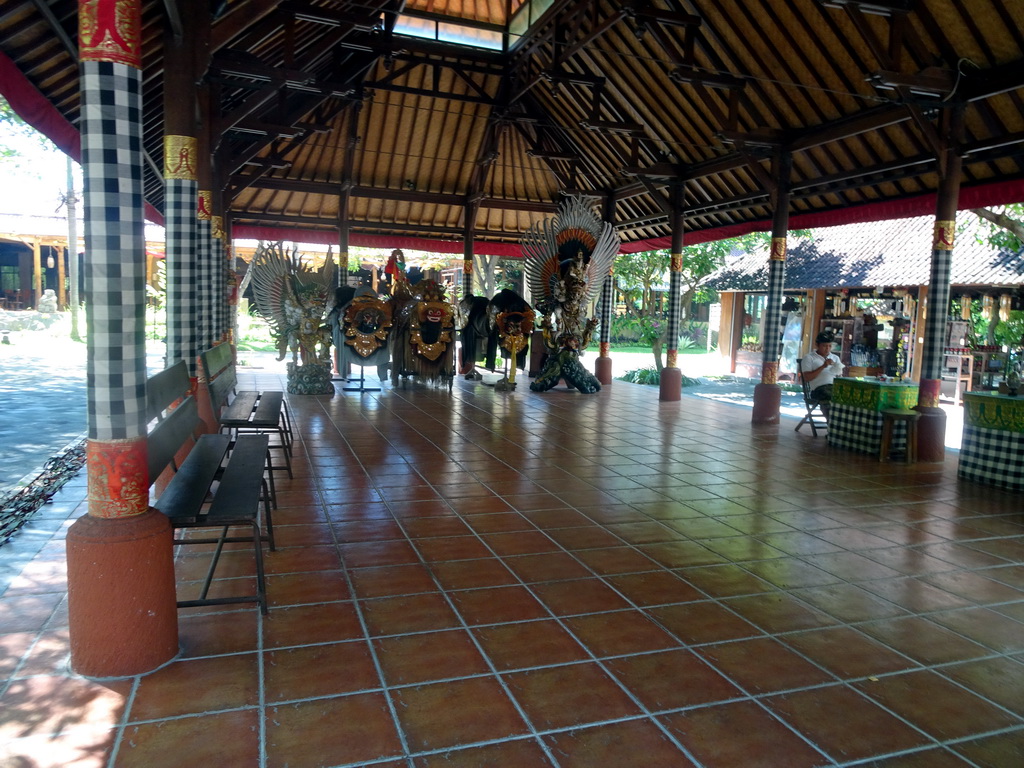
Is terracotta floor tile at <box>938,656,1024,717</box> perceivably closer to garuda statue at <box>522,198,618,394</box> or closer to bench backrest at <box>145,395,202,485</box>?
bench backrest at <box>145,395,202,485</box>

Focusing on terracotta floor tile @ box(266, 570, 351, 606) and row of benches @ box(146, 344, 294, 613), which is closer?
row of benches @ box(146, 344, 294, 613)

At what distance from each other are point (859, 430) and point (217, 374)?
6.69m

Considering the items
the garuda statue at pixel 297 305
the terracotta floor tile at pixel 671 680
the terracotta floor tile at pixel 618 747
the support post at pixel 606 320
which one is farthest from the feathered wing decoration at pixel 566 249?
the terracotta floor tile at pixel 618 747

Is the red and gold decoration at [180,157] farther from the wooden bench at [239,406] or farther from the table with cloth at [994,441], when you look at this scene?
the table with cloth at [994,441]

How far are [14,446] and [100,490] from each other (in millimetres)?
5268

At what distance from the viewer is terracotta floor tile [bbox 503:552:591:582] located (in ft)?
13.3

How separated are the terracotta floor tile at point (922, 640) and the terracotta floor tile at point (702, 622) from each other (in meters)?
0.61

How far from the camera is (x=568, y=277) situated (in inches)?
490

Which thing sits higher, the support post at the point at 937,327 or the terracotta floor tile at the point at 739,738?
the support post at the point at 937,327

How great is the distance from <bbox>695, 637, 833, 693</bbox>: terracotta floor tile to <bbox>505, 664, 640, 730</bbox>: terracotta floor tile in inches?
20.8

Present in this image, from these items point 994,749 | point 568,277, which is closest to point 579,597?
point 994,749

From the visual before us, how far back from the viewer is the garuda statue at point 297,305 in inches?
425

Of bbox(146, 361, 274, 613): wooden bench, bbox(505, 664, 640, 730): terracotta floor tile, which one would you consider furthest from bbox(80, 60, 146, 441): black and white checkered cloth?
bbox(505, 664, 640, 730): terracotta floor tile

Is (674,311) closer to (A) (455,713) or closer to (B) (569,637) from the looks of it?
(B) (569,637)
